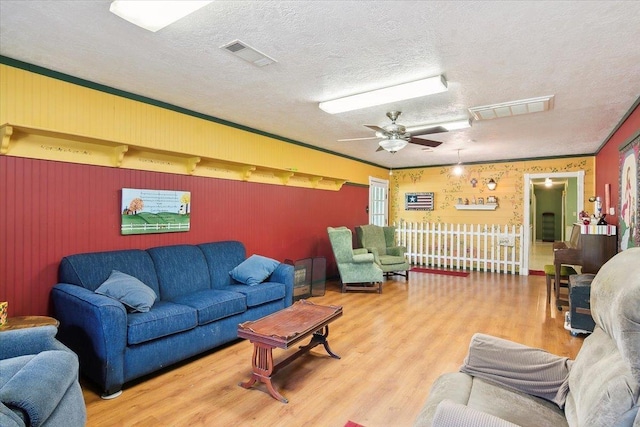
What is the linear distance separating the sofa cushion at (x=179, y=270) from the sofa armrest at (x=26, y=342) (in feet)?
4.26

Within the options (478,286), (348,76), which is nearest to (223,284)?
(348,76)

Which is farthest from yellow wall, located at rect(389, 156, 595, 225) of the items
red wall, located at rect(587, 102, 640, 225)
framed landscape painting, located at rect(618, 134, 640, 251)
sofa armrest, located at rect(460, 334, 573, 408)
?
sofa armrest, located at rect(460, 334, 573, 408)

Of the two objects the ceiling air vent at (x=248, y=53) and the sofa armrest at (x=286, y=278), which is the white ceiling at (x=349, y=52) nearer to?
the ceiling air vent at (x=248, y=53)

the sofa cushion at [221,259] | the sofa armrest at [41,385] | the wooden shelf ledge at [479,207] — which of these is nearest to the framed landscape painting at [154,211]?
the sofa cushion at [221,259]

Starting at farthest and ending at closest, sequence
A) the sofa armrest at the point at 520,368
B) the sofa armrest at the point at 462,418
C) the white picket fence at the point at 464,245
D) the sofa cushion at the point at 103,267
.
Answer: the white picket fence at the point at 464,245 → the sofa cushion at the point at 103,267 → the sofa armrest at the point at 520,368 → the sofa armrest at the point at 462,418

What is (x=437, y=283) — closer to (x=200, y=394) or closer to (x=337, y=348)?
(x=337, y=348)

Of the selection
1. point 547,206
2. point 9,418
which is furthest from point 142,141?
point 547,206

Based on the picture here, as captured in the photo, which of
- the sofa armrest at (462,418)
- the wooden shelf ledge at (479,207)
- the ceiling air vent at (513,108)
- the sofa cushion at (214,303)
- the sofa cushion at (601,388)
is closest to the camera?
the sofa cushion at (601,388)

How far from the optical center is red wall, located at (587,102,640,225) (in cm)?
369

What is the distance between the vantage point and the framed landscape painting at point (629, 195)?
3312 millimetres

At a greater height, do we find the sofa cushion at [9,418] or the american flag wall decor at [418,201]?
the american flag wall decor at [418,201]

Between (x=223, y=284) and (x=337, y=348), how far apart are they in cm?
149

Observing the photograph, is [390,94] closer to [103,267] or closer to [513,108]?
[513,108]

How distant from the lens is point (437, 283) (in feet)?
20.2
